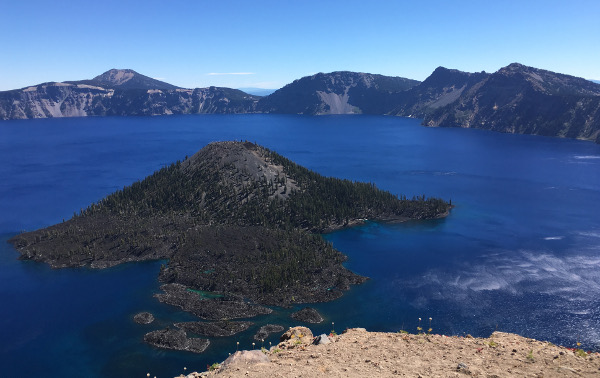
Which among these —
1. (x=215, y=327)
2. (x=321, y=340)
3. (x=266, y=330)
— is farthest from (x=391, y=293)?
(x=321, y=340)

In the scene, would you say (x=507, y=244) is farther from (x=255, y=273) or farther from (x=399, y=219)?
(x=255, y=273)

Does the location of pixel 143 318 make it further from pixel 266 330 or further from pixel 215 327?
pixel 266 330

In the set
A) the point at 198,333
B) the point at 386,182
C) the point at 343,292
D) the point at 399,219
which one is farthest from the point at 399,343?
the point at 386,182

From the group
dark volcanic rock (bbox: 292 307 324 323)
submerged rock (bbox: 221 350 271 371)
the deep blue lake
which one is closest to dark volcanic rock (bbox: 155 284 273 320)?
the deep blue lake

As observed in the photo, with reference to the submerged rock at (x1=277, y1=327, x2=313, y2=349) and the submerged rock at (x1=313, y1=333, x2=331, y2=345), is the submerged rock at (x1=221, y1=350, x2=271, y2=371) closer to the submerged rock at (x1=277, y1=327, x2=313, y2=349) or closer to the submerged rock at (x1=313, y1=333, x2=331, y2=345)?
the submerged rock at (x1=277, y1=327, x2=313, y2=349)

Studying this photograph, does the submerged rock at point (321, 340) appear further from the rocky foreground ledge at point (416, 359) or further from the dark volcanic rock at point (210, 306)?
the dark volcanic rock at point (210, 306)

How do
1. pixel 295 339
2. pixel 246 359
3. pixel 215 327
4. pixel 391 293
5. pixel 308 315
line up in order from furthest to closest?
1. pixel 391 293
2. pixel 308 315
3. pixel 215 327
4. pixel 295 339
5. pixel 246 359

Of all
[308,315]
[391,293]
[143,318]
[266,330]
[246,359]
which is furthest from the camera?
[391,293]
